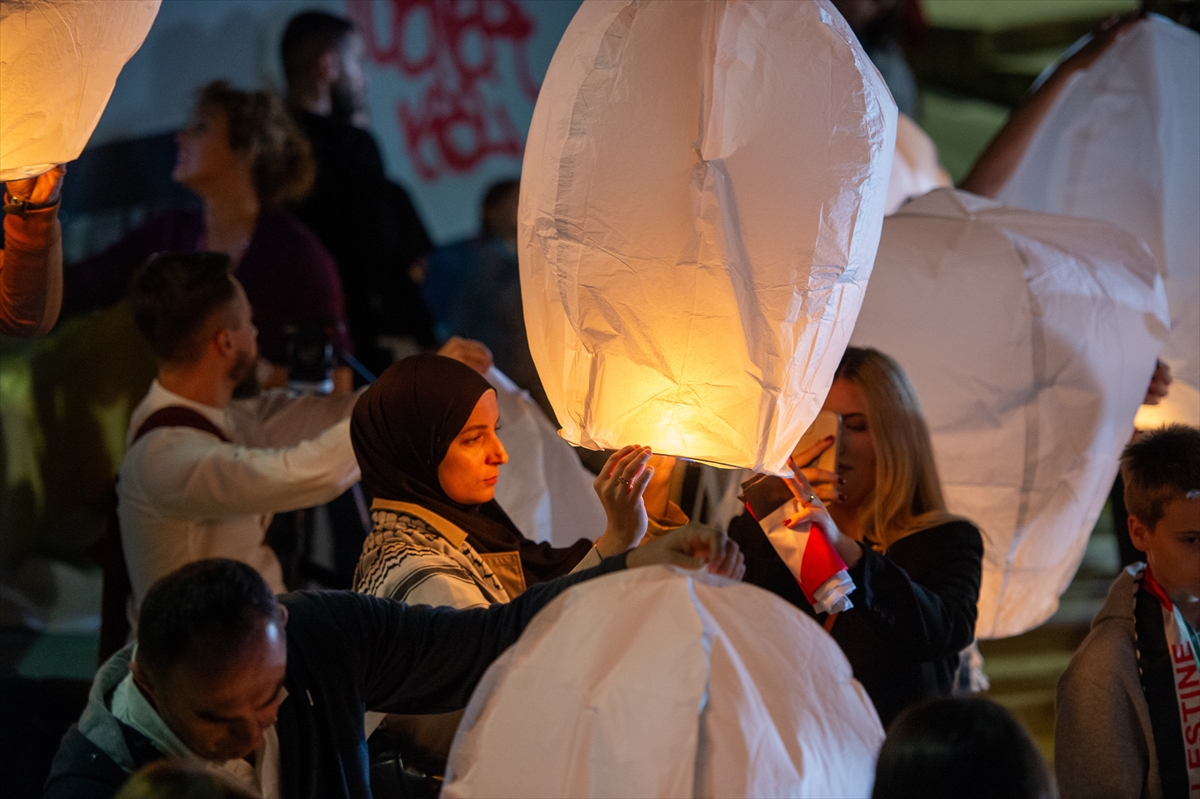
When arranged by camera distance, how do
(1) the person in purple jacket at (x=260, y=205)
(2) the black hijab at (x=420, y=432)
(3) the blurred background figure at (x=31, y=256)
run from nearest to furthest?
(3) the blurred background figure at (x=31, y=256) → (2) the black hijab at (x=420, y=432) → (1) the person in purple jacket at (x=260, y=205)

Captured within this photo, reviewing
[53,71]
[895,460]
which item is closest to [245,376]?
[53,71]

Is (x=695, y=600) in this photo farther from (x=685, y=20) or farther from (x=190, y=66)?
(x=190, y=66)

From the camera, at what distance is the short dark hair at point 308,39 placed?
393 cm

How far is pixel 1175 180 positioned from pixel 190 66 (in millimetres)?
2861

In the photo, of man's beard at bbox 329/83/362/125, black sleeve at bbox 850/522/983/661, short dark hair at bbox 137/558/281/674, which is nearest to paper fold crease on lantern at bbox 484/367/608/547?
black sleeve at bbox 850/522/983/661

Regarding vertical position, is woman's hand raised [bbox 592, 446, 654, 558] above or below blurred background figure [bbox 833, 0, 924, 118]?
below

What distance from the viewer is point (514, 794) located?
1208 millimetres

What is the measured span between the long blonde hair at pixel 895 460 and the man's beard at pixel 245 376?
119cm

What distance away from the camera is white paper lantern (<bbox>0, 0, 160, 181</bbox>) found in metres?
1.71

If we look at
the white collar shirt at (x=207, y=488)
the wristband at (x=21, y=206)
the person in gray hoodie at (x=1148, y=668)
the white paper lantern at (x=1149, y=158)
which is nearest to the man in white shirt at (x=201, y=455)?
the white collar shirt at (x=207, y=488)

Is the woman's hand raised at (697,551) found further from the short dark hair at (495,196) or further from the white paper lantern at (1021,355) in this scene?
the short dark hair at (495,196)

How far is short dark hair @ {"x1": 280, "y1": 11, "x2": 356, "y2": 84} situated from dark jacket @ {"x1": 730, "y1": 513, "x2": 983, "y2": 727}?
2348mm

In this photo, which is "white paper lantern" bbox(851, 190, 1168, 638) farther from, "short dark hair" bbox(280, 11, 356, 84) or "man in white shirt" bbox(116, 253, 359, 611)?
"short dark hair" bbox(280, 11, 356, 84)

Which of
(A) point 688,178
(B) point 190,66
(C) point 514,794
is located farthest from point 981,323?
(B) point 190,66
